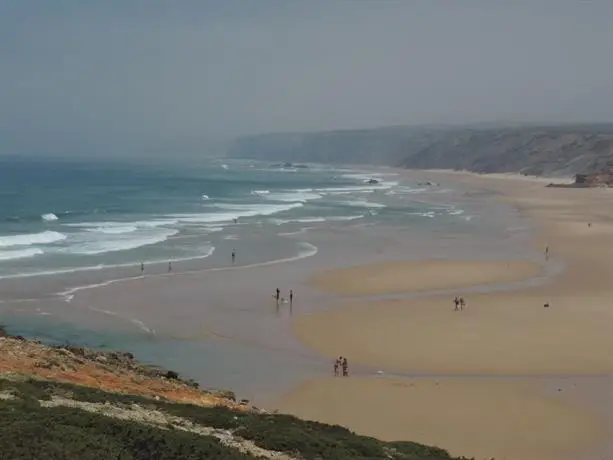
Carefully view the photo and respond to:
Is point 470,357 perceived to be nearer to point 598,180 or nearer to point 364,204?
point 364,204

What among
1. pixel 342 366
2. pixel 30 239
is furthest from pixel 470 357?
pixel 30 239

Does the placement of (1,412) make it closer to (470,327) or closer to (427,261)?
(470,327)

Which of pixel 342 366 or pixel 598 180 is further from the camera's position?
pixel 598 180

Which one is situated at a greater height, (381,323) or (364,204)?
(364,204)

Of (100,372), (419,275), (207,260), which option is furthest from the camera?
(207,260)

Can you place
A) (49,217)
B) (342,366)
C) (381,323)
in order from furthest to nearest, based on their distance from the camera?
(49,217)
(381,323)
(342,366)
